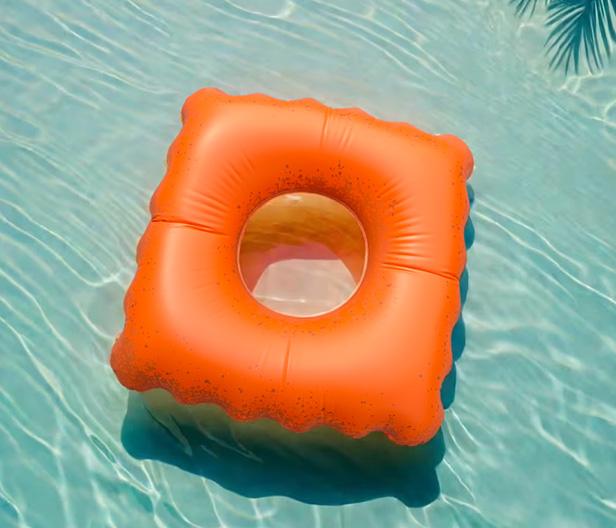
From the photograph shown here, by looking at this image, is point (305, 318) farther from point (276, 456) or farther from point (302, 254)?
point (276, 456)

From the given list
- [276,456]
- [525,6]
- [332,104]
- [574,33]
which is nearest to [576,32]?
[574,33]

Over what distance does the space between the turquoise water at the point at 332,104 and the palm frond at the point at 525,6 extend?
0.20 feet

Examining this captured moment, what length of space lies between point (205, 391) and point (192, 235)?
644 mm

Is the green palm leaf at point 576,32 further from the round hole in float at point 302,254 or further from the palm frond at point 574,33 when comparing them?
the round hole in float at point 302,254

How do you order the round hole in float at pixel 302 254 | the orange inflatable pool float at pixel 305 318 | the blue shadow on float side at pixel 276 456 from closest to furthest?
the orange inflatable pool float at pixel 305 318, the blue shadow on float side at pixel 276 456, the round hole in float at pixel 302 254

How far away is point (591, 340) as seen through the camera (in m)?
3.02

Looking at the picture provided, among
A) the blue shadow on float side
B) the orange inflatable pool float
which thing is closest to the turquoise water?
the blue shadow on float side

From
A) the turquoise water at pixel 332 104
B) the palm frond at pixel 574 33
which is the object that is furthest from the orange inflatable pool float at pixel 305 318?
the palm frond at pixel 574 33

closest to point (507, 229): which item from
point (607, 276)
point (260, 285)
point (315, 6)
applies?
point (607, 276)

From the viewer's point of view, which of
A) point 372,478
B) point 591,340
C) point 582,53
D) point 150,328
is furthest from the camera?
point 582,53

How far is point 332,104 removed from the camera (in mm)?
3193

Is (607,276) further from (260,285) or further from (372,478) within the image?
(260,285)

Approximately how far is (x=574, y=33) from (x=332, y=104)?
4.84 ft

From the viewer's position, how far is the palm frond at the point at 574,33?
10.8ft
